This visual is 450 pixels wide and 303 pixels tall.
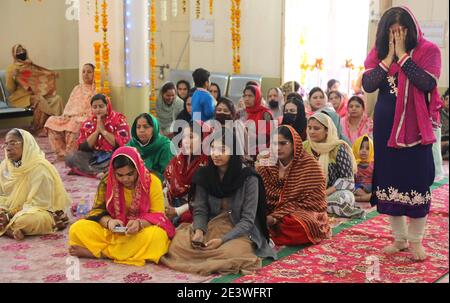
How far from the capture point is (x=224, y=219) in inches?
134

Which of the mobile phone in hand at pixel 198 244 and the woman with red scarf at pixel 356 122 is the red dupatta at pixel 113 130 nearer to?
the woman with red scarf at pixel 356 122

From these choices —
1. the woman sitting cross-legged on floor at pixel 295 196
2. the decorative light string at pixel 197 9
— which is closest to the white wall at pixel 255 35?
the decorative light string at pixel 197 9

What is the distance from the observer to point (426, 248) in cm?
362

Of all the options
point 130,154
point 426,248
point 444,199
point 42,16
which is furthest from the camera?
point 42,16

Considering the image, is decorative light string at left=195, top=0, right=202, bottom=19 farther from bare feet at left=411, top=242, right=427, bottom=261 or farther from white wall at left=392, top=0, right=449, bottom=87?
bare feet at left=411, top=242, right=427, bottom=261

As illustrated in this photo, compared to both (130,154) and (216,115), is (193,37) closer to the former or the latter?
(216,115)

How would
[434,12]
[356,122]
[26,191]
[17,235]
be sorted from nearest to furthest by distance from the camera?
[17,235]
[26,191]
[356,122]
[434,12]

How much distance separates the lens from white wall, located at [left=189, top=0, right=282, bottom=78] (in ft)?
26.0

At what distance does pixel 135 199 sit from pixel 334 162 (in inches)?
64.0

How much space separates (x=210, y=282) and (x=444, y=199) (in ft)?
8.26

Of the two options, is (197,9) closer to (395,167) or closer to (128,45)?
(128,45)

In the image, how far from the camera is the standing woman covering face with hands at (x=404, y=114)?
3.16 metres

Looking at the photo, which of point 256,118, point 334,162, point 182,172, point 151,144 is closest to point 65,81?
point 256,118
